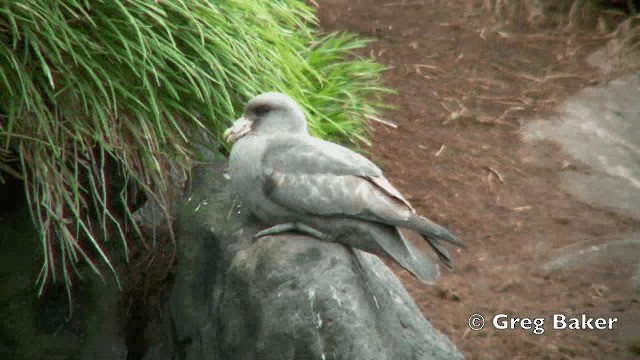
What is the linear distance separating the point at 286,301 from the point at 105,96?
34.5 inches

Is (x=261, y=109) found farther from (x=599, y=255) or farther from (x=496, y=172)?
(x=496, y=172)

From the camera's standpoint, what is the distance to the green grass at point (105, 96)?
310cm

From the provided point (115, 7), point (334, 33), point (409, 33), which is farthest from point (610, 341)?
point (409, 33)

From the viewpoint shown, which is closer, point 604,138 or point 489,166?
point 489,166

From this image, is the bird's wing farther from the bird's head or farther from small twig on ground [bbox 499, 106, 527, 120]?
small twig on ground [bbox 499, 106, 527, 120]

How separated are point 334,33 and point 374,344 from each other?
2763 mm

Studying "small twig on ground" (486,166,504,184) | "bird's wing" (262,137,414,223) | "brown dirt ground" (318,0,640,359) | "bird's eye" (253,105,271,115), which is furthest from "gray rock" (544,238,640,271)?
"bird's eye" (253,105,271,115)

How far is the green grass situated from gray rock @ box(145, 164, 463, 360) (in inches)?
12.0

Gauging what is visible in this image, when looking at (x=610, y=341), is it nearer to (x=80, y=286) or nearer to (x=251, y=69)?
(x=251, y=69)

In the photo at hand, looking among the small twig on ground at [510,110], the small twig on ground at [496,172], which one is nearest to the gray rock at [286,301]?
the small twig on ground at [496,172]

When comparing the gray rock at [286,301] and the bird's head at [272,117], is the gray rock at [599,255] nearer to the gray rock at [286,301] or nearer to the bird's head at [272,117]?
the gray rock at [286,301]

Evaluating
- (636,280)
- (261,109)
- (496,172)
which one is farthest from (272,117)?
(496,172)

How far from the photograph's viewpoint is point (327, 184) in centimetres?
Answer: 275

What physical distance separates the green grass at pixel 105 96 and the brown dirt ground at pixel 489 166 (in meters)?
1.03
